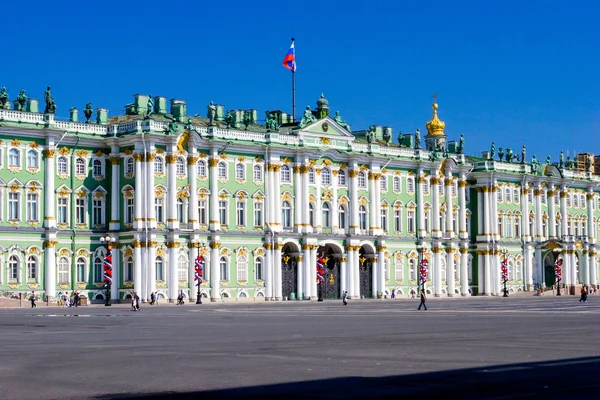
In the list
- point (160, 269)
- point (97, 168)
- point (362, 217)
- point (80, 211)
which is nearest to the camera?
point (80, 211)

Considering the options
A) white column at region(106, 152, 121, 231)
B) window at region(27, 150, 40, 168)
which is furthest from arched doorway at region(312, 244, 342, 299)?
window at region(27, 150, 40, 168)

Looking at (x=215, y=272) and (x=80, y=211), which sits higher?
(x=80, y=211)

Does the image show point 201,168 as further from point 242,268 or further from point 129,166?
point 242,268

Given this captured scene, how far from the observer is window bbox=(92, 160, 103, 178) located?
89.7 metres

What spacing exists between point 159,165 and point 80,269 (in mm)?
10157

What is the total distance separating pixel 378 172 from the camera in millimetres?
106812

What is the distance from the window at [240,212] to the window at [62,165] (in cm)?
1535

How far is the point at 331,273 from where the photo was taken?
104 metres

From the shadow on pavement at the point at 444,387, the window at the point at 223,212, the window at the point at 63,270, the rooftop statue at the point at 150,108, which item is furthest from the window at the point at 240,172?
the shadow on pavement at the point at 444,387

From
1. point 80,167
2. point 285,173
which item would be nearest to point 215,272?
point 285,173

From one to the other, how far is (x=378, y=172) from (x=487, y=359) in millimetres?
82472

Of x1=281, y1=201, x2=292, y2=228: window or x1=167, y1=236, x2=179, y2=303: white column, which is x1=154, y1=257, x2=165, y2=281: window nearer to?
x1=167, y1=236, x2=179, y2=303: white column

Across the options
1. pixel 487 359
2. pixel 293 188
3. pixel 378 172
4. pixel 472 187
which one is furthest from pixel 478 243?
pixel 487 359

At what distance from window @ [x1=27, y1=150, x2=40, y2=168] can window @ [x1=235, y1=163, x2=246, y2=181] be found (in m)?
17.8
